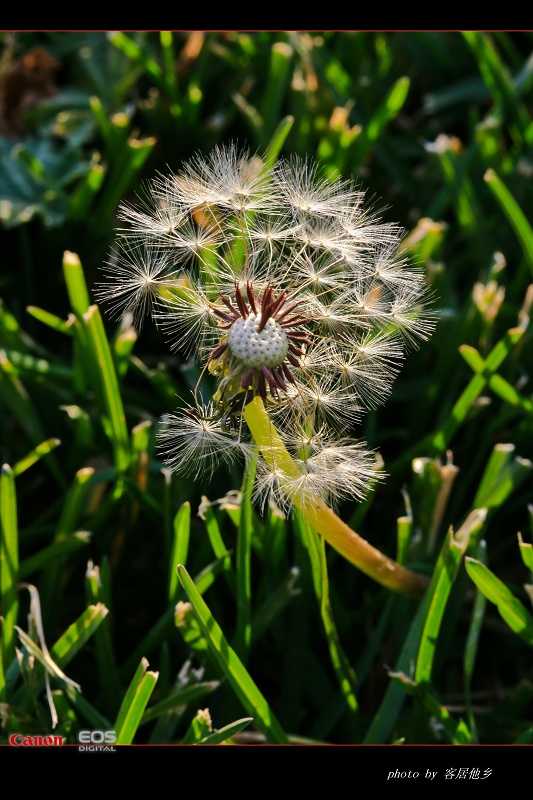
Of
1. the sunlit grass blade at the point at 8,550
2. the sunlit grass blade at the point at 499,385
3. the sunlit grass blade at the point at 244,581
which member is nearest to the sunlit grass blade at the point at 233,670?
the sunlit grass blade at the point at 244,581

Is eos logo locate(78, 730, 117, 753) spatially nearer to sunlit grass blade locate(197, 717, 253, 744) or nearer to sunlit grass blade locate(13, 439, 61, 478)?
sunlit grass blade locate(197, 717, 253, 744)

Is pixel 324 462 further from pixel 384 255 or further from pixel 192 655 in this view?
pixel 192 655

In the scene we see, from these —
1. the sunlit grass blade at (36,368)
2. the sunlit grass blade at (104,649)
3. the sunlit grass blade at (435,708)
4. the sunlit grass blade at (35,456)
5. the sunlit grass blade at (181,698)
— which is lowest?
the sunlit grass blade at (435,708)

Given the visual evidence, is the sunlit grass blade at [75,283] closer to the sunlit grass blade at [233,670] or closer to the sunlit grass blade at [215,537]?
the sunlit grass blade at [215,537]

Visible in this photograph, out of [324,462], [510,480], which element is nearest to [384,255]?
[324,462]

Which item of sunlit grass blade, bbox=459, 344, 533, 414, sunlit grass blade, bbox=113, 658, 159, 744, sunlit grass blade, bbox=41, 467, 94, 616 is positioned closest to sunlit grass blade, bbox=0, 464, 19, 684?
sunlit grass blade, bbox=41, 467, 94, 616

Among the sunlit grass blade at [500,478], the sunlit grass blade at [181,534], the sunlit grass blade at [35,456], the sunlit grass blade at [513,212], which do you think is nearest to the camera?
the sunlit grass blade at [181,534]

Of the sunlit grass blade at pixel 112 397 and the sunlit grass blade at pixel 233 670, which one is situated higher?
the sunlit grass blade at pixel 112 397

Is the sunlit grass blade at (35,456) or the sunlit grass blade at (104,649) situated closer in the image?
the sunlit grass blade at (104,649)
